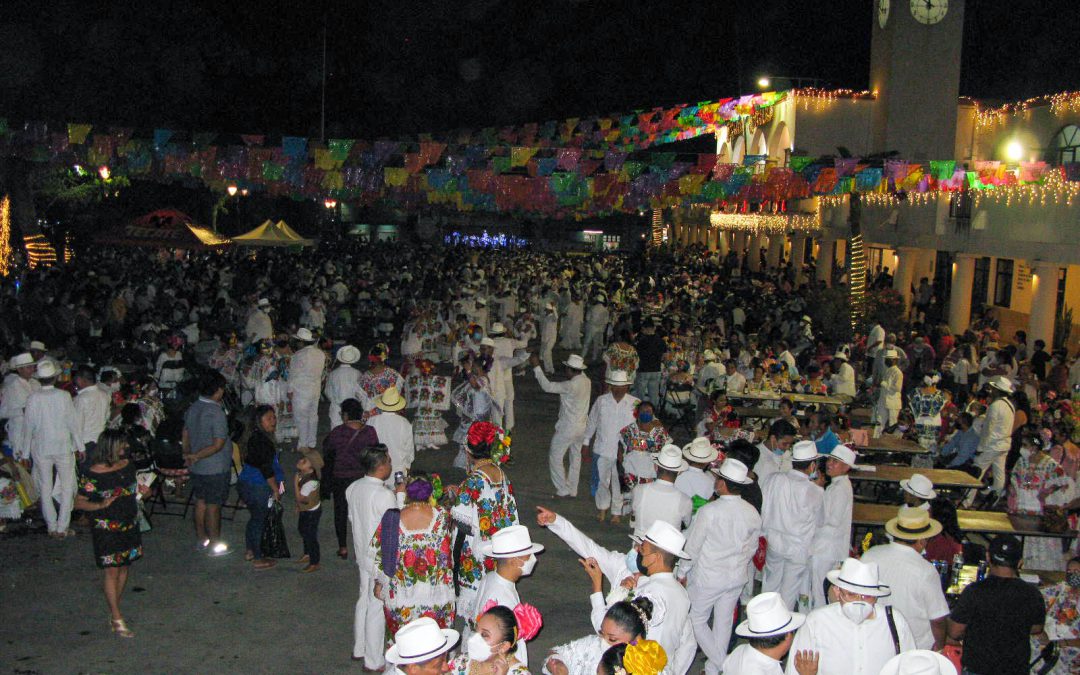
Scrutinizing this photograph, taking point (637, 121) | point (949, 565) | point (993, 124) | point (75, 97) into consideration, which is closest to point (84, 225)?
point (75, 97)

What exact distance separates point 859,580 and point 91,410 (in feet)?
23.2

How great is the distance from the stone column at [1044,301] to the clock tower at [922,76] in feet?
32.9

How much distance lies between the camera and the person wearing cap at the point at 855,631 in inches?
167

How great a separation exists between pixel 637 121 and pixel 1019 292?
33.7 feet

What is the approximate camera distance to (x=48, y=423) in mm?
8031

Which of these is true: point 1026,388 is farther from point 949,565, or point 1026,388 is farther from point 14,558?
point 14,558

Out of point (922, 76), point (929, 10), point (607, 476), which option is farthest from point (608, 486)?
point (929, 10)

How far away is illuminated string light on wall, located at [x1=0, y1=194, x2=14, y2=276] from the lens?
2370cm

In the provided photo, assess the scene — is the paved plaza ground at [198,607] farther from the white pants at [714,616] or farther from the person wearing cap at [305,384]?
the person wearing cap at [305,384]

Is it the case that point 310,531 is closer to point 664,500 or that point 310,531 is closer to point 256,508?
point 256,508

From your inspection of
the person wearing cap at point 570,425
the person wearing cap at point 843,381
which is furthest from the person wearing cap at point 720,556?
the person wearing cap at point 843,381

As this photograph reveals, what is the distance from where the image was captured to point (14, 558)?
774cm

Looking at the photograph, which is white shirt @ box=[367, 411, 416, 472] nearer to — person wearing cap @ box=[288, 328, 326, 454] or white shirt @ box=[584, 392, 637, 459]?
white shirt @ box=[584, 392, 637, 459]

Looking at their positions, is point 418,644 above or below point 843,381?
above
